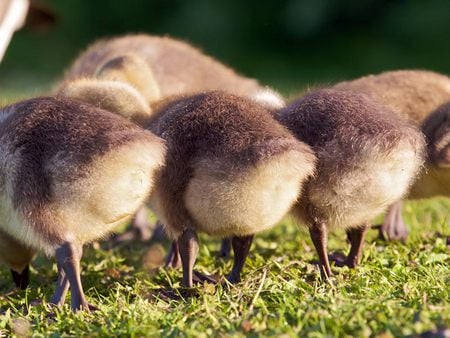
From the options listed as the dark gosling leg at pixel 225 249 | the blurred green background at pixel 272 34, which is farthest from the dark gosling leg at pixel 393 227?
the blurred green background at pixel 272 34

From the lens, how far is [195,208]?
3703 millimetres

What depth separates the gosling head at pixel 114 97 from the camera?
Answer: 14.3 feet

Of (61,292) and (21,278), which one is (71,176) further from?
(21,278)

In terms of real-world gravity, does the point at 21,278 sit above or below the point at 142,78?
below

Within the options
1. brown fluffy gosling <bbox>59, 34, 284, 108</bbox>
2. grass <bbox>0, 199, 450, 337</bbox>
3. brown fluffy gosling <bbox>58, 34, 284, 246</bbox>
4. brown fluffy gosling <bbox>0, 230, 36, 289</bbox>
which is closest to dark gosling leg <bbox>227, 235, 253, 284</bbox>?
grass <bbox>0, 199, 450, 337</bbox>

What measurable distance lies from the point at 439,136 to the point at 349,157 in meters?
0.85

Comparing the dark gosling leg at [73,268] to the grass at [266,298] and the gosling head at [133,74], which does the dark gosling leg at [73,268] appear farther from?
the gosling head at [133,74]

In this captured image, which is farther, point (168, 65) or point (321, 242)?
point (168, 65)

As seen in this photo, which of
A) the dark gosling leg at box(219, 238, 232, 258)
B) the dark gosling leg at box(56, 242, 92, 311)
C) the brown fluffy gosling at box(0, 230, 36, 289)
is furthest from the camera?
the dark gosling leg at box(219, 238, 232, 258)

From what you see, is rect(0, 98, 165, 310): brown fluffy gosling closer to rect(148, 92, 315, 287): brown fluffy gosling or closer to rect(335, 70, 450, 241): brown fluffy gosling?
rect(148, 92, 315, 287): brown fluffy gosling

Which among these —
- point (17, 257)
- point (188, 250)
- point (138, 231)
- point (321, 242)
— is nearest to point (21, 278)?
point (17, 257)

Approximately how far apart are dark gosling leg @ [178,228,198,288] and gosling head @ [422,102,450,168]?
126cm

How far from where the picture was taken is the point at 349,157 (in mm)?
3670

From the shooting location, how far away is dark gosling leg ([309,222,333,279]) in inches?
155
